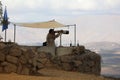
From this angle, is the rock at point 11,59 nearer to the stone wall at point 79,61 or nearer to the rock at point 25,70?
the rock at point 25,70

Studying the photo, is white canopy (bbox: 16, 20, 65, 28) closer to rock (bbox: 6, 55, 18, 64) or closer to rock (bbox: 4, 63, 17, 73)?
rock (bbox: 6, 55, 18, 64)

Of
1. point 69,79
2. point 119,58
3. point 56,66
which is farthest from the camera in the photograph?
point 119,58

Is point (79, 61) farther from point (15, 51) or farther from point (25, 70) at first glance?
point (15, 51)

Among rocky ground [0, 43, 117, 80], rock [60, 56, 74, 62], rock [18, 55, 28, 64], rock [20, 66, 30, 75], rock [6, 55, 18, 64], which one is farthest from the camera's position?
rock [60, 56, 74, 62]

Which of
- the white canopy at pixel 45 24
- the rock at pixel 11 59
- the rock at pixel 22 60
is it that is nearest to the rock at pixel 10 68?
the rock at pixel 11 59

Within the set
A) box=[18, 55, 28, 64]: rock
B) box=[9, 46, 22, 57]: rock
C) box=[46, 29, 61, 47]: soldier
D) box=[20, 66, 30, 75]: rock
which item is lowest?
box=[20, 66, 30, 75]: rock

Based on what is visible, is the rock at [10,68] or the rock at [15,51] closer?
the rock at [10,68]

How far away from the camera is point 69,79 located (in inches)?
1040

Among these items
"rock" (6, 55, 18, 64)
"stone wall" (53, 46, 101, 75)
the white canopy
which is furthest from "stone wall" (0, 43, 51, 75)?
the white canopy

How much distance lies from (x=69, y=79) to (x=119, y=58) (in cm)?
17268

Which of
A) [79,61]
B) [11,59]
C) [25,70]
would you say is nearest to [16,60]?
[11,59]

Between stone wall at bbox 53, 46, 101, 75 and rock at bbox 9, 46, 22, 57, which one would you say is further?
stone wall at bbox 53, 46, 101, 75

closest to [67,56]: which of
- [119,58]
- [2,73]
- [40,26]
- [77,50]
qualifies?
[77,50]

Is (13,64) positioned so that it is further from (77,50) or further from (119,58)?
(119,58)
